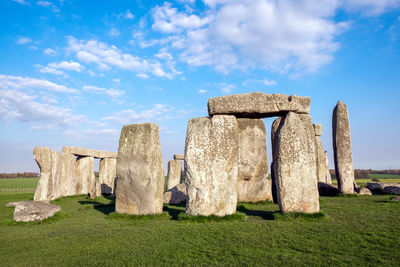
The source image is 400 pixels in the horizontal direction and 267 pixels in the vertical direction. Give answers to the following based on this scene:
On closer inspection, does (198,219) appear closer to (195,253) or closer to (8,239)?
(195,253)

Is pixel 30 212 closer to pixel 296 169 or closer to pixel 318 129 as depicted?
pixel 296 169

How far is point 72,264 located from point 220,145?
452cm

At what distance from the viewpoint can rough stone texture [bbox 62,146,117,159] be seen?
16.1m

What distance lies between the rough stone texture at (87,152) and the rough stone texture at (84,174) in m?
0.44

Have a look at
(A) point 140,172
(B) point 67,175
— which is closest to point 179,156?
(B) point 67,175

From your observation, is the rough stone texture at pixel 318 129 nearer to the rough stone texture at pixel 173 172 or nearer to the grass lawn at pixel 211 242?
the rough stone texture at pixel 173 172

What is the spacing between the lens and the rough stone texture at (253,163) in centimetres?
1145

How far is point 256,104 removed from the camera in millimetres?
7785

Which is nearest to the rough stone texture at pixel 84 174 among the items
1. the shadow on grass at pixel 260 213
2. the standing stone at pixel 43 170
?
the standing stone at pixel 43 170

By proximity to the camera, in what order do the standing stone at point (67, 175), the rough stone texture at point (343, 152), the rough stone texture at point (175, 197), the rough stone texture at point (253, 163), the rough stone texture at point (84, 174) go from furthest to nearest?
the rough stone texture at point (84, 174) → the standing stone at point (67, 175) → the rough stone texture at point (343, 152) → the rough stone texture at point (175, 197) → the rough stone texture at point (253, 163)

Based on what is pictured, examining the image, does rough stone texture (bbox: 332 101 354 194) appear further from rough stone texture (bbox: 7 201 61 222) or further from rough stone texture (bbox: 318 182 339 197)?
rough stone texture (bbox: 7 201 61 222)

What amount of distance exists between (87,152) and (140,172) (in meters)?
11.0

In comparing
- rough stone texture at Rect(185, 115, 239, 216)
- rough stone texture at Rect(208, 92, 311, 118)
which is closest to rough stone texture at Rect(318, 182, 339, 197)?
rough stone texture at Rect(208, 92, 311, 118)

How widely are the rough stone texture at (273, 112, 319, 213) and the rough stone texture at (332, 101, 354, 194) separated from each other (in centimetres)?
667
